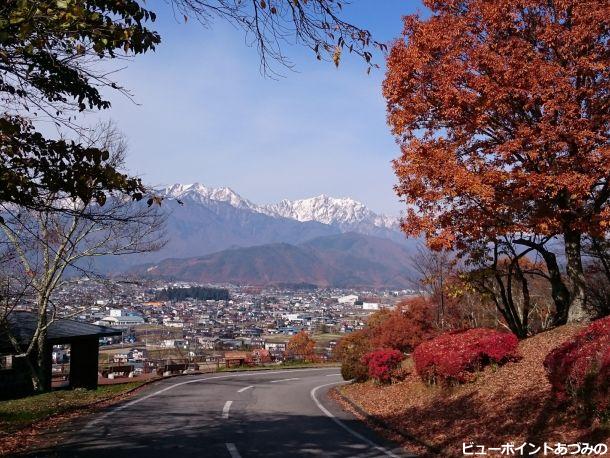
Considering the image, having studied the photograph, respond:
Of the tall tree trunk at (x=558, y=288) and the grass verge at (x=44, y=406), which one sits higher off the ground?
the tall tree trunk at (x=558, y=288)

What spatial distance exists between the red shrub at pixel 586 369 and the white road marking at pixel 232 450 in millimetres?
5624

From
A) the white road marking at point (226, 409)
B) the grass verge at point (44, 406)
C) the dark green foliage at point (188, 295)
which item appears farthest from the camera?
the dark green foliage at point (188, 295)

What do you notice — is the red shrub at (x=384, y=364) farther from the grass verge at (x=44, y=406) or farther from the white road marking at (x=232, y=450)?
the white road marking at (x=232, y=450)

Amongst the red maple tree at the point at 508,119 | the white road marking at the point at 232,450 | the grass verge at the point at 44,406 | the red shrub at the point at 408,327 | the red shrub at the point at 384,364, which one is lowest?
the white road marking at the point at 232,450

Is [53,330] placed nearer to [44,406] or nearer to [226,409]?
[44,406]

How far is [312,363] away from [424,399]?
1023 inches

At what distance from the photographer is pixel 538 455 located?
8.12 m

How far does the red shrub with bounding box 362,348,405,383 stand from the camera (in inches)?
734

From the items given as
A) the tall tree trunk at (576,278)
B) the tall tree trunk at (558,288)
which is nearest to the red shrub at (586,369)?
the tall tree trunk at (576,278)

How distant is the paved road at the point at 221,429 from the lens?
365 inches

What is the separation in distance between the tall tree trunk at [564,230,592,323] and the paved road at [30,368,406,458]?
7035 millimetres

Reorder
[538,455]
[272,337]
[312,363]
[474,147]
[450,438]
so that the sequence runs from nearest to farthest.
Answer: [538,455] → [450,438] → [474,147] → [312,363] → [272,337]

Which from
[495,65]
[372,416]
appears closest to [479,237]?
[495,65]

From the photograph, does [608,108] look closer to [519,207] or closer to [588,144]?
[588,144]
